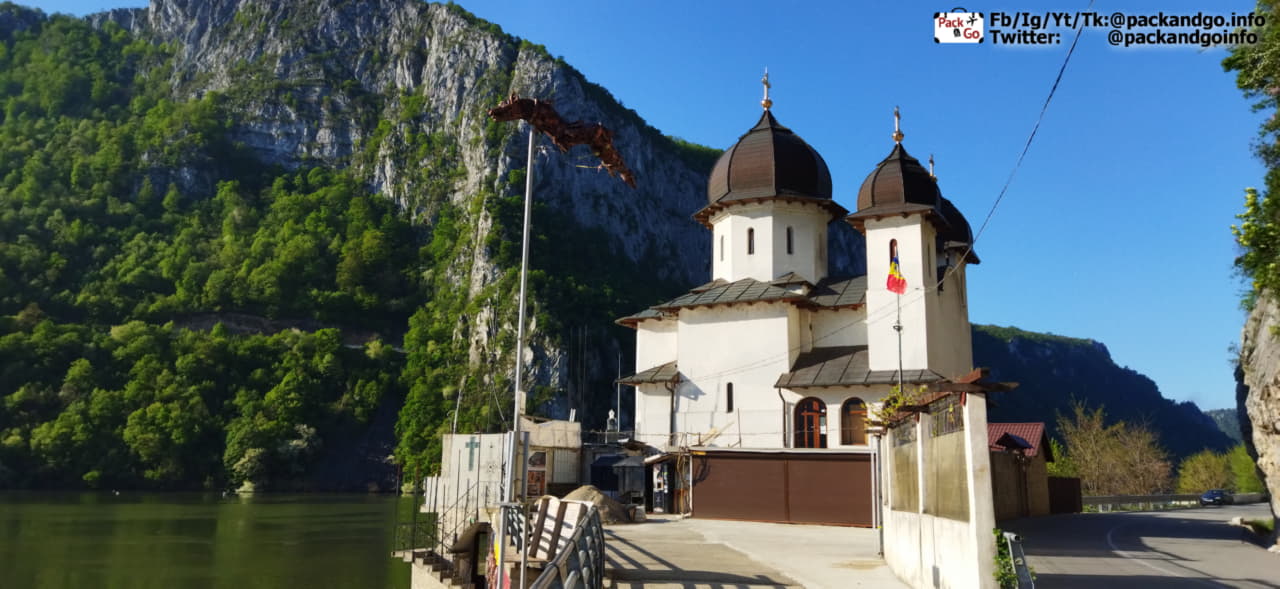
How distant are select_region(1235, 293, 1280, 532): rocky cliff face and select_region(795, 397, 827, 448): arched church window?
43.9 feet

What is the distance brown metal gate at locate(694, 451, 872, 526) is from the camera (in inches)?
1123

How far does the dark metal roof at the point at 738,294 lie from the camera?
112ft

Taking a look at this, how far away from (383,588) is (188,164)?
110698mm

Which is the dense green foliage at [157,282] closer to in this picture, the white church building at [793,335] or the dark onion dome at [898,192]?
the white church building at [793,335]

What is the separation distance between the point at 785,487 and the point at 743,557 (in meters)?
12.1

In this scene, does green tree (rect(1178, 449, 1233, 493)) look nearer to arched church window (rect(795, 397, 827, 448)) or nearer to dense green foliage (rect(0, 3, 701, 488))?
arched church window (rect(795, 397, 827, 448))

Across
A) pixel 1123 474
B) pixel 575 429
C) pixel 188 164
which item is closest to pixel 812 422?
pixel 575 429

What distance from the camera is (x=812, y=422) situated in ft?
108

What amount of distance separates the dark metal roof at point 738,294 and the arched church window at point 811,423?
4.03 m

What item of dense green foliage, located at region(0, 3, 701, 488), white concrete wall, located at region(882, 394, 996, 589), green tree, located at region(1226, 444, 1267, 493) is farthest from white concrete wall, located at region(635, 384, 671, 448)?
green tree, located at region(1226, 444, 1267, 493)

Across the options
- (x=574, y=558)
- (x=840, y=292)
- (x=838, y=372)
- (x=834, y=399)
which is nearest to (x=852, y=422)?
(x=834, y=399)

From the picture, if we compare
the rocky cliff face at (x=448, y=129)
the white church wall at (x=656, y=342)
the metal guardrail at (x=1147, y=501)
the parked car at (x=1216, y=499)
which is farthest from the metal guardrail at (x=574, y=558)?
the rocky cliff face at (x=448, y=129)

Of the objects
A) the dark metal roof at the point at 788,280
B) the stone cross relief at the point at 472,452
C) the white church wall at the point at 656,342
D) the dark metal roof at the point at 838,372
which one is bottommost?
the stone cross relief at the point at 472,452

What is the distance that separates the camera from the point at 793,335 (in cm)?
3462
